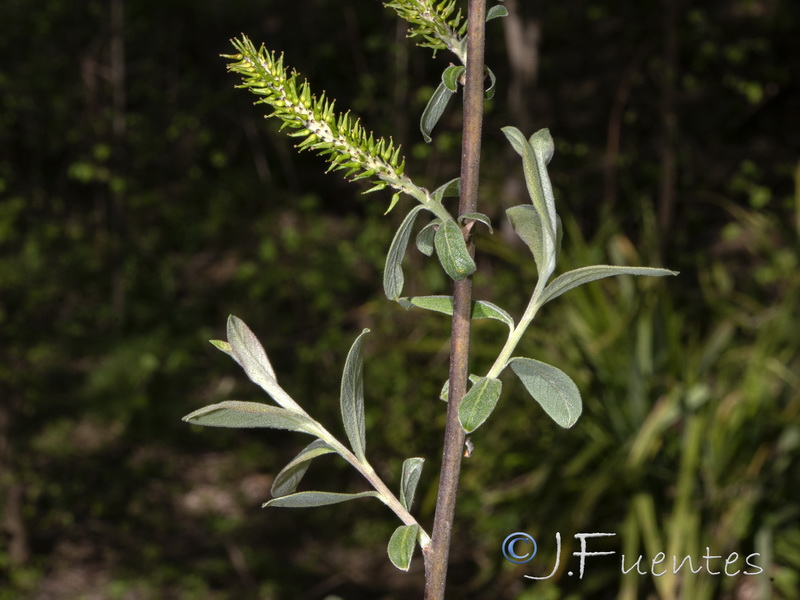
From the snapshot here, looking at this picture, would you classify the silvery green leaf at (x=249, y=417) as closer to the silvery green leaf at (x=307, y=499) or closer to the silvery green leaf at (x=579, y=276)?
the silvery green leaf at (x=307, y=499)

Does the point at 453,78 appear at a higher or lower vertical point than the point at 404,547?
higher

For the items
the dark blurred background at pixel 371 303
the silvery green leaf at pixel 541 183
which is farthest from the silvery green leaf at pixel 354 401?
the dark blurred background at pixel 371 303

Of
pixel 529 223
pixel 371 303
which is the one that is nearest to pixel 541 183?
pixel 529 223

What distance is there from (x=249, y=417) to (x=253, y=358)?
0.04 m

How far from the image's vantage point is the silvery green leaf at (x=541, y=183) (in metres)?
0.47

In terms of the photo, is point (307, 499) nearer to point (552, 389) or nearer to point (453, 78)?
point (552, 389)

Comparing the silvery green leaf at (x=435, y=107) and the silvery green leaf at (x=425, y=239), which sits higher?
the silvery green leaf at (x=435, y=107)

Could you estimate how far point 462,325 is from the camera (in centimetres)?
44

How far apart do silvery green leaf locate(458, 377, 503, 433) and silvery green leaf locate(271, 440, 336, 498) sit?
9 centimetres

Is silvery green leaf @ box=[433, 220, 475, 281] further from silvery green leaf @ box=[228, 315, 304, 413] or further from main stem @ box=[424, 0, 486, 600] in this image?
silvery green leaf @ box=[228, 315, 304, 413]

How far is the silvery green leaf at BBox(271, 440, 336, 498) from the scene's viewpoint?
511mm

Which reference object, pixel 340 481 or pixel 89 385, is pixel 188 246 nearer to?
pixel 89 385

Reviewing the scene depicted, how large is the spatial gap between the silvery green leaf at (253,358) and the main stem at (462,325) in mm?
109

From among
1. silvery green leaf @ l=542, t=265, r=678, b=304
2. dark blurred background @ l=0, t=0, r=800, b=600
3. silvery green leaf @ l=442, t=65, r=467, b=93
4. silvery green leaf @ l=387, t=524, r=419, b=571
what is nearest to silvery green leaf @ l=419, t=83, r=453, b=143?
silvery green leaf @ l=442, t=65, r=467, b=93
